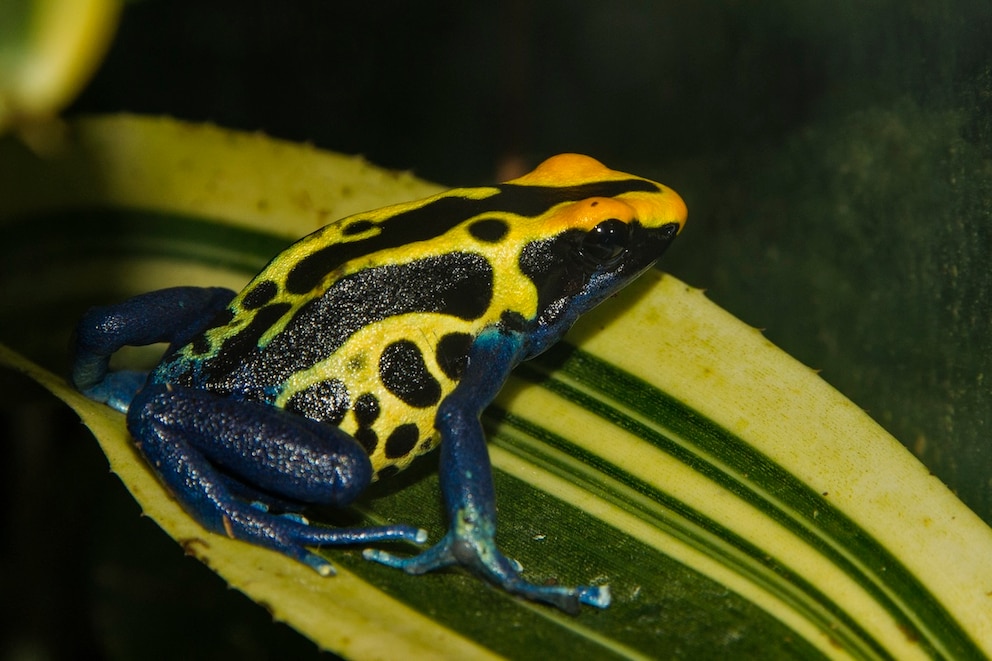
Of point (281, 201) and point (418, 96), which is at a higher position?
point (418, 96)

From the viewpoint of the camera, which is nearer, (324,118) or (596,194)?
(596,194)

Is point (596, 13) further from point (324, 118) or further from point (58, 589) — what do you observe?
point (58, 589)

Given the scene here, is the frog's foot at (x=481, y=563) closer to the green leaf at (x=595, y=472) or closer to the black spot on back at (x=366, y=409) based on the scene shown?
the green leaf at (x=595, y=472)

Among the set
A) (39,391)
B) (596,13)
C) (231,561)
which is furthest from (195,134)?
(596,13)

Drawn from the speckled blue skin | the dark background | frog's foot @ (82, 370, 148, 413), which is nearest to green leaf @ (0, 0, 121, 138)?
the speckled blue skin

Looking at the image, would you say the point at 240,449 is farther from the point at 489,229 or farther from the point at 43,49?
the point at 43,49

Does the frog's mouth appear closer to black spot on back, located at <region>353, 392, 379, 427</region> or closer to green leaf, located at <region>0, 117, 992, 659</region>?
green leaf, located at <region>0, 117, 992, 659</region>
